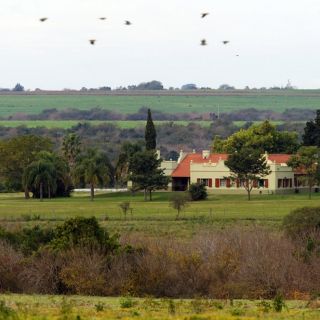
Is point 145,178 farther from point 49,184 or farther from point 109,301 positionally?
point 109,301

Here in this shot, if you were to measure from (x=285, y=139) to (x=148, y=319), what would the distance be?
100806mm

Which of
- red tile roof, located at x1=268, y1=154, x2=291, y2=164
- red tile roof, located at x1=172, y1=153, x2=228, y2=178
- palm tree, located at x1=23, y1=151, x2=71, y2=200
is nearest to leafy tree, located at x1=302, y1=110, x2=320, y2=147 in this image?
red tile roof, located at x1=268, y1=154, x2=291, y2=164

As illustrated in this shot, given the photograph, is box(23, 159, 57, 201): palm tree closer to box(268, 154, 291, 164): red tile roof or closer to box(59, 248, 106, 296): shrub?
box(268, 154, 291, 164): red tile roof

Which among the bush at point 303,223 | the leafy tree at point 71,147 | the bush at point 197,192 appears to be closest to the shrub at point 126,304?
the bush at point 303,223

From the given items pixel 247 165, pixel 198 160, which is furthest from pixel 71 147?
pixel 247 165

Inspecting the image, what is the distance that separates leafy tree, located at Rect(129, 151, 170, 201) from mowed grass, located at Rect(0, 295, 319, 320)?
240 ft

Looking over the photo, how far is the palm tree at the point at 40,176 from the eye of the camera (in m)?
111

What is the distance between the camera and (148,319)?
1094 inches

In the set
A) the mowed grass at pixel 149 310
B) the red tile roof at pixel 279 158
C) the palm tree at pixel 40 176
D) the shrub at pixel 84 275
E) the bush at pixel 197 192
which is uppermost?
the red tile roof at pixel 279 158

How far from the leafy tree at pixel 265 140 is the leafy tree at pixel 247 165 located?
14937mm

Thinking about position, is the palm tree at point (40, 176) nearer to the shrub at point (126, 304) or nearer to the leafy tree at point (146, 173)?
Result: the leafy tree at point (146, 173)

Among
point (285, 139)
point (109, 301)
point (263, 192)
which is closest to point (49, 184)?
point (263, 192)

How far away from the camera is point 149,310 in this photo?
30.4 metres

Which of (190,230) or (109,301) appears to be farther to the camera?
(190,230)
